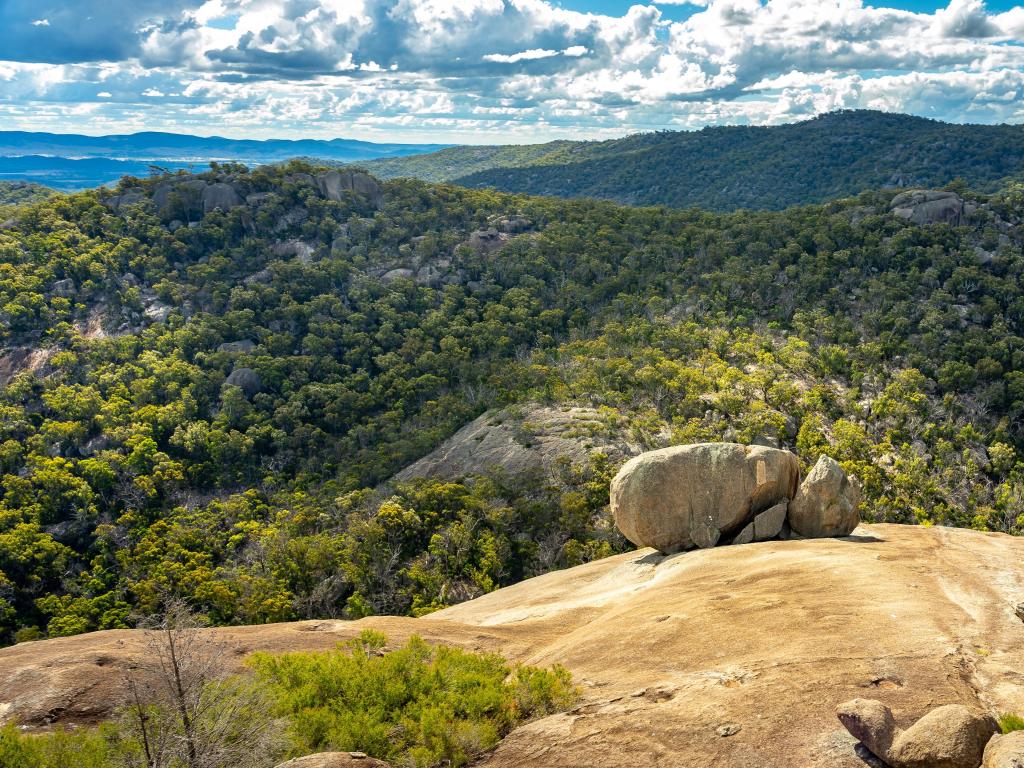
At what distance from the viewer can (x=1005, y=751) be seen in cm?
1106

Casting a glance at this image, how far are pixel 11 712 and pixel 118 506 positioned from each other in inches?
2419

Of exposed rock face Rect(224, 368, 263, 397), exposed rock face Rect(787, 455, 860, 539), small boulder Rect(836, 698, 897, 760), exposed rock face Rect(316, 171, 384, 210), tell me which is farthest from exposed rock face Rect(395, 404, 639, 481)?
exposed rock face Rect(316, 171, 384, 210)

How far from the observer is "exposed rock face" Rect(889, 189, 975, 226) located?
10725 centimetres

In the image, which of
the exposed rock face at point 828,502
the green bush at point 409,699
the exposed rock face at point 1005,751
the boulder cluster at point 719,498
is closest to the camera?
the exposed rock face at point 1005,751

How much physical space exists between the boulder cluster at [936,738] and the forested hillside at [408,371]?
114 ft

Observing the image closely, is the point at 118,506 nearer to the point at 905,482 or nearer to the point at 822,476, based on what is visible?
the point at 822,476

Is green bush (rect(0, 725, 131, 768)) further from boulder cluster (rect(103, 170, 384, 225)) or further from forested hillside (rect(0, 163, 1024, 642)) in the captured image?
boulder cluster (rect(103, 170, 384, 225))

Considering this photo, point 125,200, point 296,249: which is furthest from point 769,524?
point 125,200

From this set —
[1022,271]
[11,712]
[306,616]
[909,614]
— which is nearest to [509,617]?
[909,614]

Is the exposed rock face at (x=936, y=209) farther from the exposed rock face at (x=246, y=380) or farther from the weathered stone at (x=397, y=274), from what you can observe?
the exposed rock face at (x=246, y=380)

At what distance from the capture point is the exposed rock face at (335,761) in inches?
506

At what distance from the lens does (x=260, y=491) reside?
75438 millimetres

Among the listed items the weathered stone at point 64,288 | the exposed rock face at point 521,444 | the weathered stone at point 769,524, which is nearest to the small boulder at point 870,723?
the weathered stone at point 769,524

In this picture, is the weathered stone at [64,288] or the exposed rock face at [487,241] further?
the exposed rock face at [487,241]
